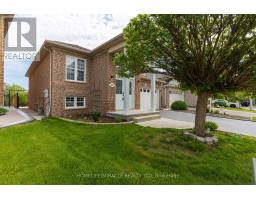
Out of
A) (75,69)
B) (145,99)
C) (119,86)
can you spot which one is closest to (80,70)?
(75,69)

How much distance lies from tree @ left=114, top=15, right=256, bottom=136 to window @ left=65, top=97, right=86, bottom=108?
5778 mm

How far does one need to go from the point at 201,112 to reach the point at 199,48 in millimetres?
1953

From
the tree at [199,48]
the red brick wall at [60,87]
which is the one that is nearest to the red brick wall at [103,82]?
the red brick wall at [60,87]

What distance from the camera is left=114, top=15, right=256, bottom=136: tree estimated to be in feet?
12.9

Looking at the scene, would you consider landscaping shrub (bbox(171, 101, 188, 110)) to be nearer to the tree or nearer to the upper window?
the tree

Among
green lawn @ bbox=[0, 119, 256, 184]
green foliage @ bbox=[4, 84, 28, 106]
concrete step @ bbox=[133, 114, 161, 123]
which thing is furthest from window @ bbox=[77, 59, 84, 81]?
green foliage @ bbox=[4, 84, 28, 106]

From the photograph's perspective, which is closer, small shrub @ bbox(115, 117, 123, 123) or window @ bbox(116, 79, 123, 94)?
small shrub @ bbox(115, 117, 123, 123)

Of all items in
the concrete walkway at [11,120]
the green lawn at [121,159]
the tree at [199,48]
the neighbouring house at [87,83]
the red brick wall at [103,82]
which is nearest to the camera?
the green lawn at [121,159]

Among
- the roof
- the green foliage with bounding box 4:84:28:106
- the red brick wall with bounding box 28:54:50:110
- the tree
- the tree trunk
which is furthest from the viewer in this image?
the green foliage with bounding box 4:84:28:106

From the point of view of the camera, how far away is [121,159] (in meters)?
3.72

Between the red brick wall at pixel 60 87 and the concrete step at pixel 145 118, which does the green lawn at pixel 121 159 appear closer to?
the concrete step at pixel 145 118

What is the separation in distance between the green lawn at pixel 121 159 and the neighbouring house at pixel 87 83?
348cm

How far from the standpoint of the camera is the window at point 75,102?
9164mm

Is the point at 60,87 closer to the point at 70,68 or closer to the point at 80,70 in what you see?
the point at 70,68
